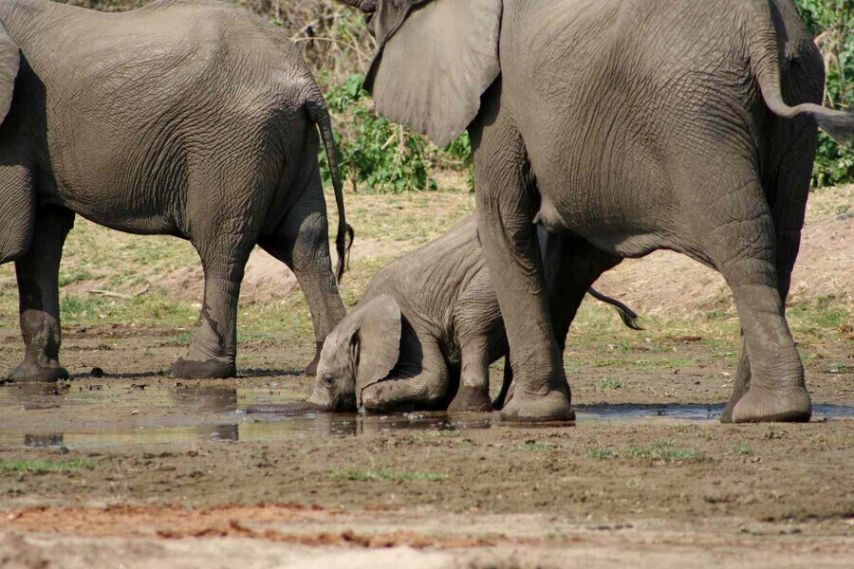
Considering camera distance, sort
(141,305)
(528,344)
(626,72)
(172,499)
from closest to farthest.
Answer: (172,499) < (626,72) < (528,344) < (141,305)

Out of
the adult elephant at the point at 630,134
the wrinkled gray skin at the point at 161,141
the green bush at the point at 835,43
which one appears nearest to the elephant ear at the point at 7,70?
the wrinkled gray skin at the point at 161,141

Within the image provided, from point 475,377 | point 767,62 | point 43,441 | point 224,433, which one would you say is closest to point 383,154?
point 475,377

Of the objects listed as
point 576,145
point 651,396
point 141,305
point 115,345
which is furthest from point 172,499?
point 141,305

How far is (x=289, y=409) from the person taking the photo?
10.2 m

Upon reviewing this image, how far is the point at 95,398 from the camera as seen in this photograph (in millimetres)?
10859

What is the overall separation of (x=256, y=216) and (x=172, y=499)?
212 inches

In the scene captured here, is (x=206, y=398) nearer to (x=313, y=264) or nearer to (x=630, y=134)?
(x=313, y=264)

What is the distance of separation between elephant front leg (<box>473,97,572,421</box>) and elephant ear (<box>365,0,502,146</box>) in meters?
0.19

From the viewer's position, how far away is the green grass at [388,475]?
705cm

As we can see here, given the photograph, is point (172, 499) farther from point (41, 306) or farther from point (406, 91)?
point (41, 306)

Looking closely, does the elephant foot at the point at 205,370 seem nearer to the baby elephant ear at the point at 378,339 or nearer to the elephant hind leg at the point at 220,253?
the elephant hind leg at the point at 220,253

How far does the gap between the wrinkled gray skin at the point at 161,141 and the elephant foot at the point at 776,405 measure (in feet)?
14.1

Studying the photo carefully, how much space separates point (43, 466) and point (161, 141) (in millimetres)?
4801

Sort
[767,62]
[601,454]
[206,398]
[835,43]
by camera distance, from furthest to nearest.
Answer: [835,43] < [206,398] < [767,62] < [601,454]
